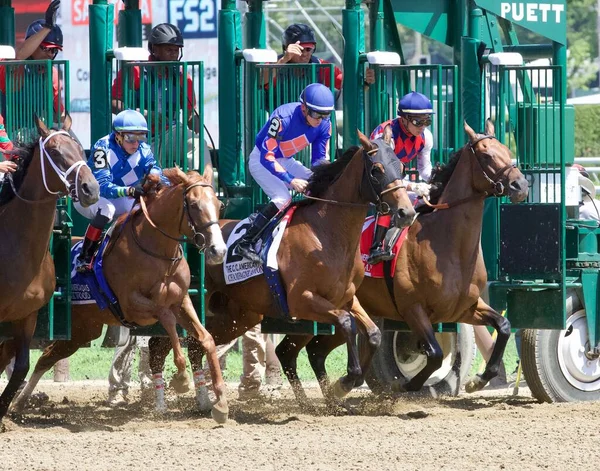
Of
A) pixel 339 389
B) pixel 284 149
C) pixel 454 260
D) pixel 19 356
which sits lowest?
pixel 339 389

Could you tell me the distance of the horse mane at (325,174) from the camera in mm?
9555

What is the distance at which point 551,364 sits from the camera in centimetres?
1082

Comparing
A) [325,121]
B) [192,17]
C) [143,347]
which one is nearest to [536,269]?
[325,121]

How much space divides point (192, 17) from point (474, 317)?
1307 cm

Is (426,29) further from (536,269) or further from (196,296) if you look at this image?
(196,296)

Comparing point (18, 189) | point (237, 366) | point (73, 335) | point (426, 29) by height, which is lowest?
point (237, 366)

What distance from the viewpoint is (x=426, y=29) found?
36.8 ft

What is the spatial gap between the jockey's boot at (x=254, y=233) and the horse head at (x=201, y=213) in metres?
0.75

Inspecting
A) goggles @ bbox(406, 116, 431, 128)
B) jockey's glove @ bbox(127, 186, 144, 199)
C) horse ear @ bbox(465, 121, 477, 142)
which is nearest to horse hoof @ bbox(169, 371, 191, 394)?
jockey's glove @ bbox(127, 186, 144, 199)

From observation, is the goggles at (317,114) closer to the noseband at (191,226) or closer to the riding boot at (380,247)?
the riding boot at (380,247)

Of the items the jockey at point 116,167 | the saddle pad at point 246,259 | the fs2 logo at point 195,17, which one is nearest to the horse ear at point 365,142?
the saddle pad at point 246,259

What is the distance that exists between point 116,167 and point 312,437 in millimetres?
2415

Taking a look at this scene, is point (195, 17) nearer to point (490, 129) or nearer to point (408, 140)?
point (408, 140)

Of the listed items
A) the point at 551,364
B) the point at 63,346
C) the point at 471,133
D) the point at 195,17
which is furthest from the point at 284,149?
A: the point at 195,17
